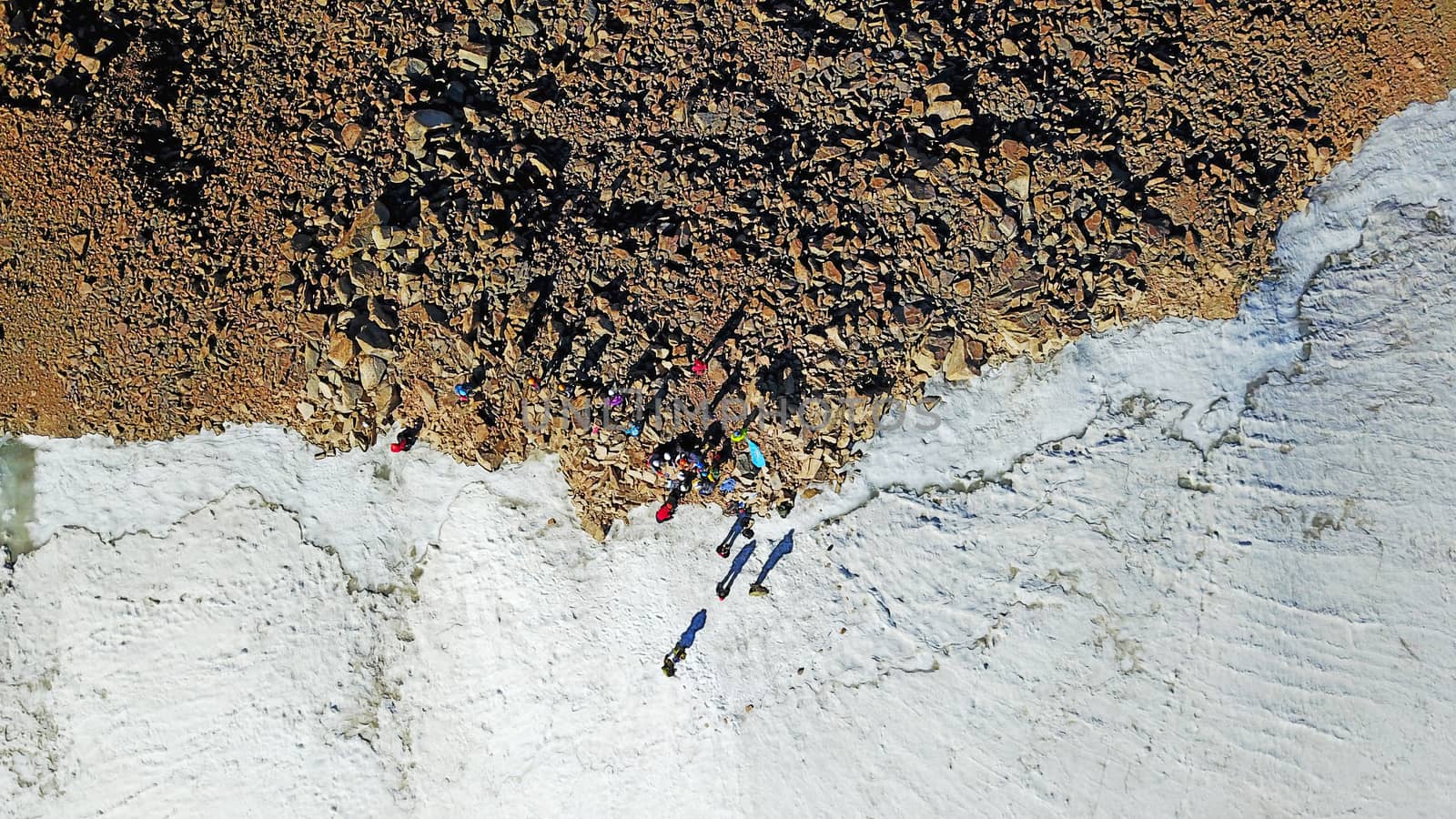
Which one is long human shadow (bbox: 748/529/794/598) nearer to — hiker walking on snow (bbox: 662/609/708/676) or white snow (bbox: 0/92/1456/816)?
white snow (bbox: 0/92/1456/816)

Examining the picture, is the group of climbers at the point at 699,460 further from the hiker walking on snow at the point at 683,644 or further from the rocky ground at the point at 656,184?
the hiker walking on snow at the point at 683,644

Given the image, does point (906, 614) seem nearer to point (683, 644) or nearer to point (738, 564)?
point (738, 564)

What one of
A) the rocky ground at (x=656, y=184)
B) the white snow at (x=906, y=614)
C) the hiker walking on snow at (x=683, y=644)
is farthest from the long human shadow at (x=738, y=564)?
the rocky ground at (x=656, y=184)

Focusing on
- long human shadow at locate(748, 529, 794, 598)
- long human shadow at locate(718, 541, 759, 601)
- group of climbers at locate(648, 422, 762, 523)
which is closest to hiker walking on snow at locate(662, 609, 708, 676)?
long human shadow at locate(718, 541, 759, 601)

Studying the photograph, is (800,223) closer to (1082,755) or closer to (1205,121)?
(1205,121)

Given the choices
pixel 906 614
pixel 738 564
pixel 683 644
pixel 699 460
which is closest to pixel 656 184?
pixel 699 460

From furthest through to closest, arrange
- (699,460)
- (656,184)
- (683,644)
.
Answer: (683,644), (656,184), (699,460)
